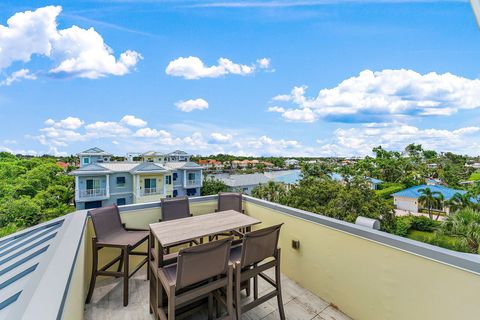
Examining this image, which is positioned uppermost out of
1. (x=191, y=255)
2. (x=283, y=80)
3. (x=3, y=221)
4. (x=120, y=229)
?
(x=283, y=80)

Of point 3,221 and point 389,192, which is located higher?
point 3,221

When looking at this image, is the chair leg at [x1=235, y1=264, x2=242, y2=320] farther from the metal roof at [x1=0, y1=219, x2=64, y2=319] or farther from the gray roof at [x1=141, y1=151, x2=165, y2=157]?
the gray roof at [x1=141, y1=151, x2=165, y2=157]

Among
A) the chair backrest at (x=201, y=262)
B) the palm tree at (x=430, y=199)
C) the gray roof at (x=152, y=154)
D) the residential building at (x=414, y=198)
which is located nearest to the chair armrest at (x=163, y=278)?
the chair backrest at (x=201, y=262)

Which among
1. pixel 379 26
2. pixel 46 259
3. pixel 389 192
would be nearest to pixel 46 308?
pixel 46 259

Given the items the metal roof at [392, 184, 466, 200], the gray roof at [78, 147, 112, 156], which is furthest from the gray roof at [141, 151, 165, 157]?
the metal roof at [392, 184, 466, 200]

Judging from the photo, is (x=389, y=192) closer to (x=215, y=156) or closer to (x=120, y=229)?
(x=120, y=229)

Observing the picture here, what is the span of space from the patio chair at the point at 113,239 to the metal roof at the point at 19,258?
397 mm

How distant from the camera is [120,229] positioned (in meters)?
2.69

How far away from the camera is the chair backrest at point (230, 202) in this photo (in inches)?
140

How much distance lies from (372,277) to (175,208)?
2.48m

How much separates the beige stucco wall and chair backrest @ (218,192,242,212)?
847 millimetres

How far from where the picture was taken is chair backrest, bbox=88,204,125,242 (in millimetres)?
2426

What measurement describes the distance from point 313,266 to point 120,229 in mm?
2345

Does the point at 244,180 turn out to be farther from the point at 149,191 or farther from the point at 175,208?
A: the point at 175,208
